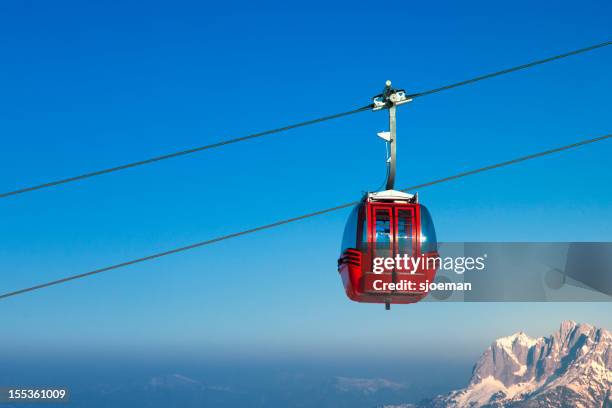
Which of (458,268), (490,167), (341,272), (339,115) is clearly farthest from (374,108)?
(458,268)

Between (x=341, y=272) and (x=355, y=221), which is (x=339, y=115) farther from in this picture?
(x=341, y=272)

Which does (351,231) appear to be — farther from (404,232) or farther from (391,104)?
(391,104)

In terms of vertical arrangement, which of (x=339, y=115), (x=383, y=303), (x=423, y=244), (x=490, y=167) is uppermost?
(x=339, y=115)

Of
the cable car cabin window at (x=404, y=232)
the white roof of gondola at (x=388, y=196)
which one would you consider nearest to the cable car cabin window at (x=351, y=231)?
the white roof of gondola at (x=388, y=196)

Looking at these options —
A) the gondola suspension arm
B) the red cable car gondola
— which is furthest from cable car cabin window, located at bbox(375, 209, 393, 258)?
the gondola suspension arm

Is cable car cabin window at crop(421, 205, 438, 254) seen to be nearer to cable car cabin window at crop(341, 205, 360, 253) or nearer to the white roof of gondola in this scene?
the white roof of gondola

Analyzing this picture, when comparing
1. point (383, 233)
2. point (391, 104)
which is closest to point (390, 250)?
point (383, 233)

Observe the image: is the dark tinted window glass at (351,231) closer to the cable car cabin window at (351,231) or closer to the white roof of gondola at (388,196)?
the cable car cabin window at (351,231)

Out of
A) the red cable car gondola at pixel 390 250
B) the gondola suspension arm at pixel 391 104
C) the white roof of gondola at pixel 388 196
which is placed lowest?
the red cable car gondola at pixel 390 250
